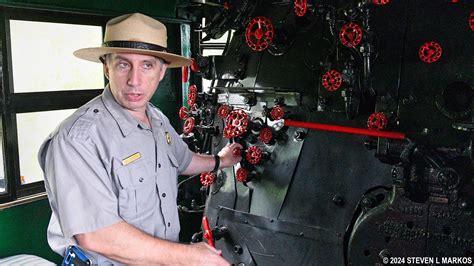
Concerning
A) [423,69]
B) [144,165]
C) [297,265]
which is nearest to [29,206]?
[144,165]

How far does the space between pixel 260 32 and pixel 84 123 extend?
3.99 feet

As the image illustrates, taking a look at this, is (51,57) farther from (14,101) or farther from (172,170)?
(172,170)

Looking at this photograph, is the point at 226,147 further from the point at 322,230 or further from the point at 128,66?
the point at 128,66

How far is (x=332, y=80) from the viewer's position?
2322 mm

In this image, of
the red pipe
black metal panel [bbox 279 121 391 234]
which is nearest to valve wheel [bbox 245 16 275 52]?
the red pipe

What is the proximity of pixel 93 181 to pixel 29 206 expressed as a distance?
1619 millimetres

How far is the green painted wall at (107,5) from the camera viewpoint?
9.27 ft

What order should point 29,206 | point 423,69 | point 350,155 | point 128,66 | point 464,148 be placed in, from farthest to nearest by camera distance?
point 29,206, point 350,155, point 423,69, point 464,148, point 128,66

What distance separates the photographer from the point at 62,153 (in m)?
1.67

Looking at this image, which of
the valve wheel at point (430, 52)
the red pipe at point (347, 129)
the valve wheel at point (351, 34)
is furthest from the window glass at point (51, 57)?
the valve wheel at point (430, 52)

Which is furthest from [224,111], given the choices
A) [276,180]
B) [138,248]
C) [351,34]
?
[138,248]

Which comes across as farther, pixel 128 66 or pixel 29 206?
pixel 29 206

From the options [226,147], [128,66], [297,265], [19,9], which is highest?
[19,9]

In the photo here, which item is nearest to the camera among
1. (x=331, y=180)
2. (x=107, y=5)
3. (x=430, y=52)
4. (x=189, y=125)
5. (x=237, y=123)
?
(x=430, y=52)
